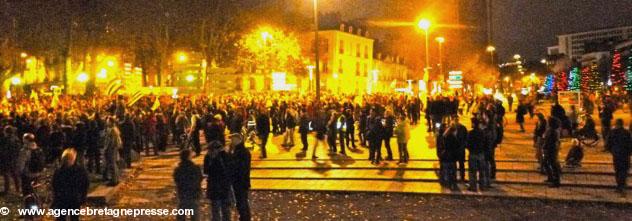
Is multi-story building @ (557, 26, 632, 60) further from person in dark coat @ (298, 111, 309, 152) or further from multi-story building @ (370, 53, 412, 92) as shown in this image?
person in dark coat @ (298, 111, 309, 152)

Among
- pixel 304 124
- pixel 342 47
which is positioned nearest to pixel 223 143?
pixel 304 124

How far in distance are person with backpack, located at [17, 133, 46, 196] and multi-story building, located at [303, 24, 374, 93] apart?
57716 mm

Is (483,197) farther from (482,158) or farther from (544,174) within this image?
(544,174)

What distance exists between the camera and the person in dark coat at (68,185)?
743cm

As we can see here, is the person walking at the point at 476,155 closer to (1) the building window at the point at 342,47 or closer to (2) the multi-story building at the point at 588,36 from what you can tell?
(1) the building window at the point at 342,47

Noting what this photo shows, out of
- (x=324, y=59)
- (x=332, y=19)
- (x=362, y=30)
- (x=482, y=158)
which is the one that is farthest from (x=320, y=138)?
(x=362, y=30)

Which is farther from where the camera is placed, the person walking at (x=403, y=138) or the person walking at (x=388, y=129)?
the person walking at (x=388, y=129)

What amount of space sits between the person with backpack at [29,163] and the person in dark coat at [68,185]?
3086mm

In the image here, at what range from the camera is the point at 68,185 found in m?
7.43

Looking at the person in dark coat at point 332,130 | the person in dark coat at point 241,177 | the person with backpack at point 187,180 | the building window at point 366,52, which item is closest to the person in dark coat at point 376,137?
the person in dark coat at point 332,130

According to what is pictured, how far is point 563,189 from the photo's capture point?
1152 centimetres

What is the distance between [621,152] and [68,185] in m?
9.79

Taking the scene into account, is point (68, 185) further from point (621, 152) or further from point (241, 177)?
point (621, 152)

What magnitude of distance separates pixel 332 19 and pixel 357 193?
65.1 metres
